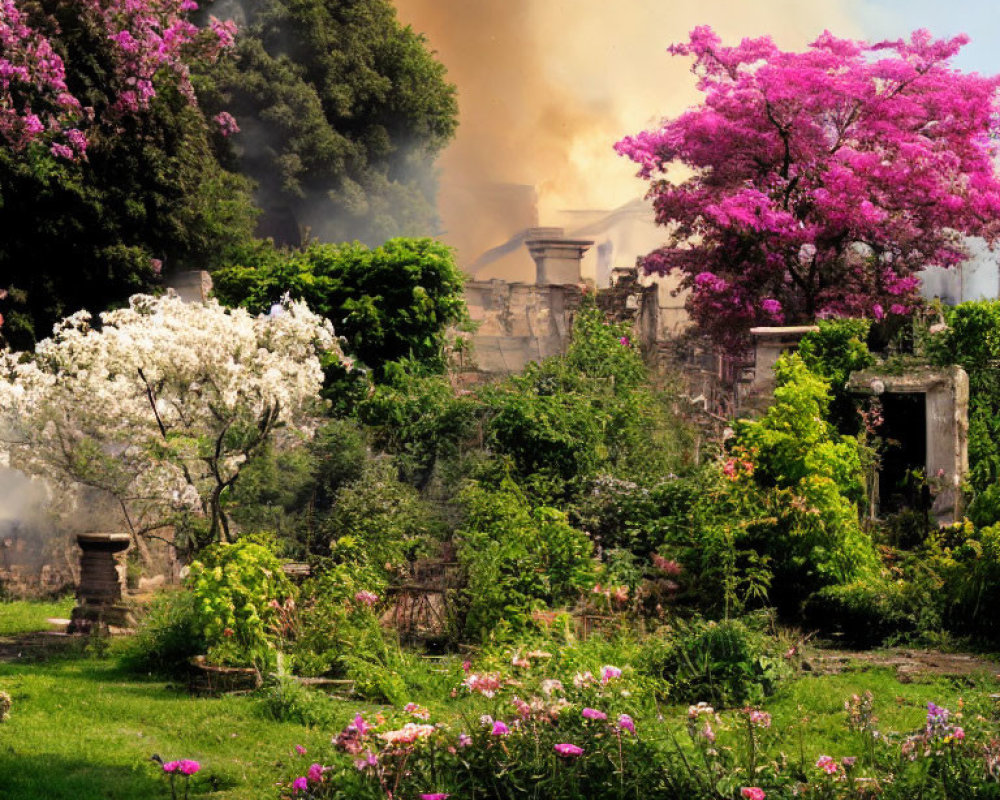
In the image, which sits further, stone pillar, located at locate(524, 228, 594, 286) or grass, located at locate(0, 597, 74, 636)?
stone pillar, located at locate(524, 228, 594, 286)

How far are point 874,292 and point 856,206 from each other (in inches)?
50.8

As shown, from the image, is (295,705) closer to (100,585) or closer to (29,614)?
(100,585)

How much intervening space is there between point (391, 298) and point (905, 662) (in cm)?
956

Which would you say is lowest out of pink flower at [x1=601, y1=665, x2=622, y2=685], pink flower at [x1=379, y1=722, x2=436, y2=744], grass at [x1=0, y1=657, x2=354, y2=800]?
grass at [x1=0, y1=657, x2=354, y2=800]

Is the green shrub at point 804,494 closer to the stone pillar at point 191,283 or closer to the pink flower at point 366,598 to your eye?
the pink flower at point 366,598

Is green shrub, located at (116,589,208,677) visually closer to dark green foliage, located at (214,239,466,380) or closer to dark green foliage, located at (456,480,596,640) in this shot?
dark green foliage, located at (456,480,596,640)

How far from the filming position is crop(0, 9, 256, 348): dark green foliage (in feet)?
63.4

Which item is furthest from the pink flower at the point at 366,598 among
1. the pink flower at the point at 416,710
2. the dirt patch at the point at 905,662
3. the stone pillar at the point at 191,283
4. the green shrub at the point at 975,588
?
the stone pillar at the point at 191,283

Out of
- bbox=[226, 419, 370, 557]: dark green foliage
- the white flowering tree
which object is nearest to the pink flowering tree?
bbox=[226, 419, 370, 557]: dark green foliage

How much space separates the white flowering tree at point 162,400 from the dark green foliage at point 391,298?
493cm

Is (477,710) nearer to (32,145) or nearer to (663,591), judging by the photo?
(663,591)

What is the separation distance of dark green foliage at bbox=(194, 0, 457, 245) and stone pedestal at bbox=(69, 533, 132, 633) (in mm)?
17842

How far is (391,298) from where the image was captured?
17641mm

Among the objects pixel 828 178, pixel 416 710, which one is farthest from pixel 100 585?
pixel 828 178
